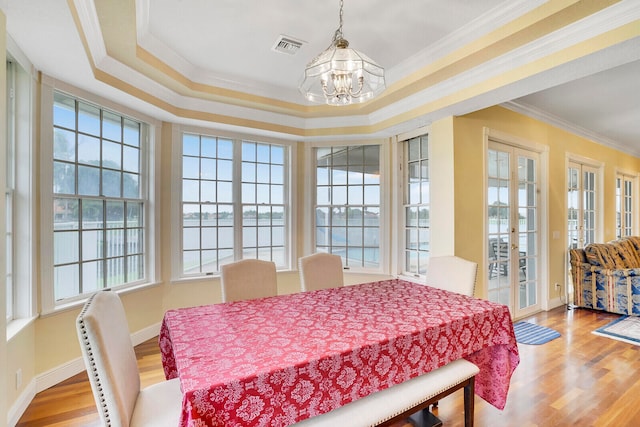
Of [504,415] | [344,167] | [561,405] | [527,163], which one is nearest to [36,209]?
[344,167]

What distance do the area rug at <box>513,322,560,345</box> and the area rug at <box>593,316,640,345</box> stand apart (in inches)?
20.1

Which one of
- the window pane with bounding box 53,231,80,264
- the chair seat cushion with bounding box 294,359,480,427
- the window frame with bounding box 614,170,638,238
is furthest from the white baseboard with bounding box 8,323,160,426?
the window frame with bounding box 614,170,638,238

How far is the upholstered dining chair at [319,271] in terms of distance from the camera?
266 cm

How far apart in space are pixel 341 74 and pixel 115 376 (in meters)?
1.85

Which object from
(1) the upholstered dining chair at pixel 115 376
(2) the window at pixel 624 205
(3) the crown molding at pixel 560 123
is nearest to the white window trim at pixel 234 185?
(1) the upholstered dining chair at pixel 115 376

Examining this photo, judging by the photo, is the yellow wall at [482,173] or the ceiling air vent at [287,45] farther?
the yellow wall at [482,173]

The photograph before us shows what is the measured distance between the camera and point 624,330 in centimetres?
357

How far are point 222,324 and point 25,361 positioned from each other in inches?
65.9

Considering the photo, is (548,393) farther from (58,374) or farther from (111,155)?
(111,155)

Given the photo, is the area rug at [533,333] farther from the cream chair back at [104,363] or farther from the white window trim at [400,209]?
the cream chair back at [104,363]

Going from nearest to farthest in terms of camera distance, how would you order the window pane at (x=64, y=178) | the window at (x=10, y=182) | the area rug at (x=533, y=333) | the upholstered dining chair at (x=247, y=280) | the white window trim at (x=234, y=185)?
the window at (x=10, y=182) < the upholstered dining chair at (x=247, y=280) < the window pane at (x=64, y=178) < the area rug at (x=533, y=333) < the white window trim at (x=234, y=185)

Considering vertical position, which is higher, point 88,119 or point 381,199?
point 88,119

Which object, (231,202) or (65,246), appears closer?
(65,246)

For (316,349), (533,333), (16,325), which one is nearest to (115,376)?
(316,349)
